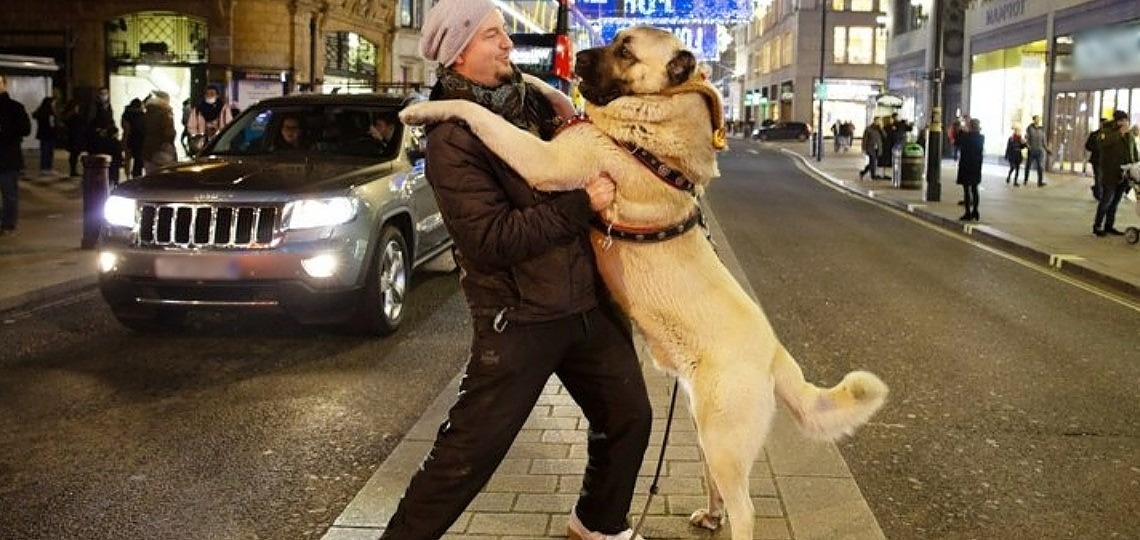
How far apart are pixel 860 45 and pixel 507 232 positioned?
73636mm

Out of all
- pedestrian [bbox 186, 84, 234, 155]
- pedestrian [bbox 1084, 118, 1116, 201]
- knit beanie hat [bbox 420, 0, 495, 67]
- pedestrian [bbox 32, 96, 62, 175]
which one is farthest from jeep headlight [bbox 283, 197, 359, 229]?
pedestrian [bbox 32, 96, 62, 175]

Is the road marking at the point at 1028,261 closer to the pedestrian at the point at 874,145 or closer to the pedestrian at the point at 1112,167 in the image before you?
the pedestrian at the point at 1112,167

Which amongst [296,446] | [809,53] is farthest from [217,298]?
[809,53]

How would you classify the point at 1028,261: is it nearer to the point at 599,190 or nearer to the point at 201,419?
the point at 201,419

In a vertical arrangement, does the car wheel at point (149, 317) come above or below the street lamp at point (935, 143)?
below

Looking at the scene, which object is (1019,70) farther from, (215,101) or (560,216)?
(560,216)

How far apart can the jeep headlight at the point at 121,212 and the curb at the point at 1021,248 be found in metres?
9.69

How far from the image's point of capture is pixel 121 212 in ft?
25.1

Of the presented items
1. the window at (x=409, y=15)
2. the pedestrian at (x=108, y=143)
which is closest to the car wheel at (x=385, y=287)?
the pedestrian at (x=108, y=143)

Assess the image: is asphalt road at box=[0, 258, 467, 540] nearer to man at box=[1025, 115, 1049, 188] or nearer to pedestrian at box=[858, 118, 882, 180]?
man at box=[1025, 115, 1049, 188]

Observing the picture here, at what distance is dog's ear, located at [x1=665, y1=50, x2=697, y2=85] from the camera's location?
3.13m

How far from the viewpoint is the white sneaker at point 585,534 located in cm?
373

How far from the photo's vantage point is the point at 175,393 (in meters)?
6.55

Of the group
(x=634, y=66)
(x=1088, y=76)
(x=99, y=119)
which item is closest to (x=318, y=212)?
(x=634, y=66)
